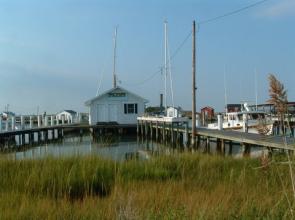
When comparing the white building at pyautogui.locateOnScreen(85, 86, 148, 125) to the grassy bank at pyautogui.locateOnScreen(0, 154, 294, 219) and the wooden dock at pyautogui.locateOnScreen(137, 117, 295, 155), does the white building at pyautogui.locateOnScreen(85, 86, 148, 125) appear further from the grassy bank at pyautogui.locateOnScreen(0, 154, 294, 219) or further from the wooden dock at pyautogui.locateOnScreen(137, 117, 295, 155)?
the grassy bank at pyautogui.locateOnScreen(0, 154, 294, 219)

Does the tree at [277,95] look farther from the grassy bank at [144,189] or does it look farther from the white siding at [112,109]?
the white siding at [112,109]

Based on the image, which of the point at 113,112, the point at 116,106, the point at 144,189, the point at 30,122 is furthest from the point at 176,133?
the point at 144,189

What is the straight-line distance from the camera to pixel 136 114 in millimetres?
49656

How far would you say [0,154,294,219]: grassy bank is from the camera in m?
4.63

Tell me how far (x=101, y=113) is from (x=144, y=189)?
42.4m

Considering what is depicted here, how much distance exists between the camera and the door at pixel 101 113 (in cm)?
4886

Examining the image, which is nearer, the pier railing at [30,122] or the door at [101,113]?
the pier railing at [30,122]

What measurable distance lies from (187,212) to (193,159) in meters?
5.95

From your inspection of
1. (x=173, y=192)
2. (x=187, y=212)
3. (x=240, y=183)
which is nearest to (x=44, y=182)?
(x=173, y=192)

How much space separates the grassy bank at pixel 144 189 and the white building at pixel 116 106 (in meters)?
38.0

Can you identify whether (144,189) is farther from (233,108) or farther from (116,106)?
(233,108)

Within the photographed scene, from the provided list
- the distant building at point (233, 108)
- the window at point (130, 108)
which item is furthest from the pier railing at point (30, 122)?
the distant building at point (233, 108)

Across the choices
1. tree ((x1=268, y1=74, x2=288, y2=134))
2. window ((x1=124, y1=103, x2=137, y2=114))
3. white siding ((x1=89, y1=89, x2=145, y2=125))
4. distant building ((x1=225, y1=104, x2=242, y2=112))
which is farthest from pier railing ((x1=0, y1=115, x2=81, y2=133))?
tree ((x1=268, y1=74, x2=288, y2=134))

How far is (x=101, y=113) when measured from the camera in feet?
161
